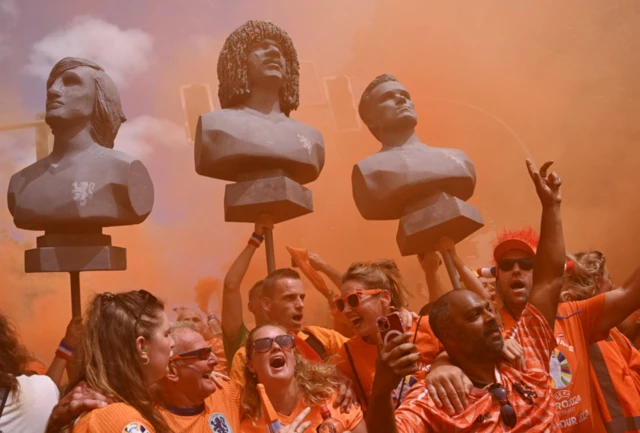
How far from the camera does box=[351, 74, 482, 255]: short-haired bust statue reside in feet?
16.6

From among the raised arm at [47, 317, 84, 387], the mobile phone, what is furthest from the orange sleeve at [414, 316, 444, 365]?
the raised arm at [47, 317, 84, 387]

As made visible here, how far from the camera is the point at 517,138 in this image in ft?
32.2

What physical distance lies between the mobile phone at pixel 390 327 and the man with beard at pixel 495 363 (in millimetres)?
140

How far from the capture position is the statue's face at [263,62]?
4961 mm

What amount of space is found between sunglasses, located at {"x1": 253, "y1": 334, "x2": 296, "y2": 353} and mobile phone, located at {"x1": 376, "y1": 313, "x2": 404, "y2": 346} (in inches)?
36.5

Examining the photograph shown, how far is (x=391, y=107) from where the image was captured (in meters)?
5.51

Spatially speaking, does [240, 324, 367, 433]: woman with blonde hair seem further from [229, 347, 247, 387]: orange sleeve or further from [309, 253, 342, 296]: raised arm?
[309, 253, 342, 296]: raised arm

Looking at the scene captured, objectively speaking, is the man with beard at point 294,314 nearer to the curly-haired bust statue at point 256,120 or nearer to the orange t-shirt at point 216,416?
the orange t-shirt at point 216,416

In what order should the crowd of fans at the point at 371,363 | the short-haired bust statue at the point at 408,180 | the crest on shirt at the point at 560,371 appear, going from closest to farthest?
the crowd of fans at the point at 371,363, the crest on shirt at the point at 560,371, the short-haired bust statue at the point at 408,180

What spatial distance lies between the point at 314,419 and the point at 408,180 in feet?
9.46

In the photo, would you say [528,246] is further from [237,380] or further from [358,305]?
[237,380]

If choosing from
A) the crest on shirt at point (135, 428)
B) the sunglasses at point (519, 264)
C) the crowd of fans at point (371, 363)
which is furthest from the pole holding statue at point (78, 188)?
the crest on shirt at point (135, 428)

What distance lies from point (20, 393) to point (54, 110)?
10.9ft

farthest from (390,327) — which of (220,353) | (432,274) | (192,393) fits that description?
(432,274)
